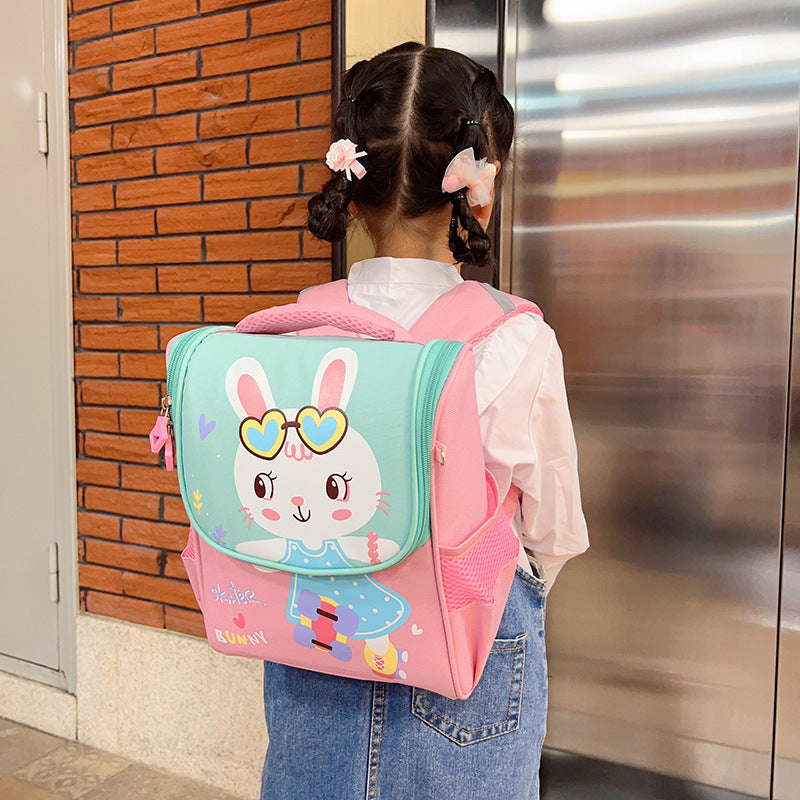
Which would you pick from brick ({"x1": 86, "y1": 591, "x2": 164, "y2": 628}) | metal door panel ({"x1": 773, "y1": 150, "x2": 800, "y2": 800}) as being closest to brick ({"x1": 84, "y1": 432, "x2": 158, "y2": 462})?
brick ({"x1": 86, "y1": 591, "x2": 164, "y2": 628})

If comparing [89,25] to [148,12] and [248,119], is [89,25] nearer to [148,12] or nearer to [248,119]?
[148,12]

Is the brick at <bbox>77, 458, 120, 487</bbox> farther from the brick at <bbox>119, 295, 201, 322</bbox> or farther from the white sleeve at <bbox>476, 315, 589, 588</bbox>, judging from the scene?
the white sleeve at <bbox>476, 315, 589, 588</bbox>

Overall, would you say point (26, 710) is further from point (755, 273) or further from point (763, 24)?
point (763, 24)

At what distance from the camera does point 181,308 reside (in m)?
2.45

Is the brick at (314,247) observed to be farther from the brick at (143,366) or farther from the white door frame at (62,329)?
the white door frame at (62,329)

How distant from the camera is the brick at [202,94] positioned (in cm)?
228

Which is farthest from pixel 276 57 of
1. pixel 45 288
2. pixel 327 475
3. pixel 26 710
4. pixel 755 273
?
pixel 26 710

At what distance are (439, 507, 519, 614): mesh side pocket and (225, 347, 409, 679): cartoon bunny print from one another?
71 mm

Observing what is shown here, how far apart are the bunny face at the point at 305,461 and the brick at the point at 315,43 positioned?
4.23ft

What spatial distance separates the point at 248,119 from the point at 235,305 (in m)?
0.52

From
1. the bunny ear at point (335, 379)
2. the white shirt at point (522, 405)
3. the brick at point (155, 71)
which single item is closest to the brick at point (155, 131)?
the brick at point (155, 71)

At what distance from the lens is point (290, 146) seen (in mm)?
2203

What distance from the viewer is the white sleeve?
117cm

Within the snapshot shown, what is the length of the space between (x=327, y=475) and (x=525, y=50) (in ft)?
4.83
